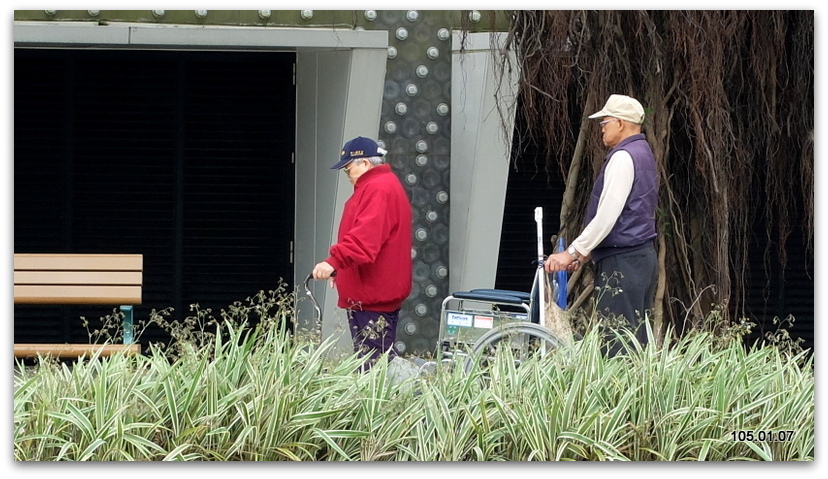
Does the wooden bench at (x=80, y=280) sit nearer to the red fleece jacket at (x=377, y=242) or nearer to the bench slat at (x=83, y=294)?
the bench slat at (x=83, y=294)

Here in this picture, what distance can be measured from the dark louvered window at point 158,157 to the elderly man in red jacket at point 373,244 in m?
2.03

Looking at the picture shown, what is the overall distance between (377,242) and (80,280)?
1481 millimetres

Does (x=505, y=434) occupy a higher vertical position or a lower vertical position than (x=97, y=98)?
lower

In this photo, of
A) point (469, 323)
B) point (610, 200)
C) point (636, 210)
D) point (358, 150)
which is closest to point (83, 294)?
point (358, 150)

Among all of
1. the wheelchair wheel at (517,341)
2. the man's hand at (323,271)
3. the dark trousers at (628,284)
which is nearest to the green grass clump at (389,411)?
the wheelchair wheel at (517,341)

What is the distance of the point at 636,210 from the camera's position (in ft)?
18.9

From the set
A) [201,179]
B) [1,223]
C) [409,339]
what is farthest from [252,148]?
[1,223]

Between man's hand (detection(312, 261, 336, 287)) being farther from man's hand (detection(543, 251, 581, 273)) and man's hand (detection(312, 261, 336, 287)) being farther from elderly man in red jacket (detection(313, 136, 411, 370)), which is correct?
man's hand (detection(543, 251, 581, 273))

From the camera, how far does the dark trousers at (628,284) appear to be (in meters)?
5.78

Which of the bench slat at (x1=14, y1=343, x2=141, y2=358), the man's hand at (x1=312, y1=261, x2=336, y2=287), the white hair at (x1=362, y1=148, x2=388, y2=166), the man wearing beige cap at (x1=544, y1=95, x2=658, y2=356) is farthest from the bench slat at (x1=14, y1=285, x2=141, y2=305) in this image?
the man wearing beige cap at (x1=544, y1=95, x2=658, y2=356)

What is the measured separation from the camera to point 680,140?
268 inches

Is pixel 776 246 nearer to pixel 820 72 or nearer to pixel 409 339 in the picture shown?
pixel 820 72

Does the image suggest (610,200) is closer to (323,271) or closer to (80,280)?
(323,271)
